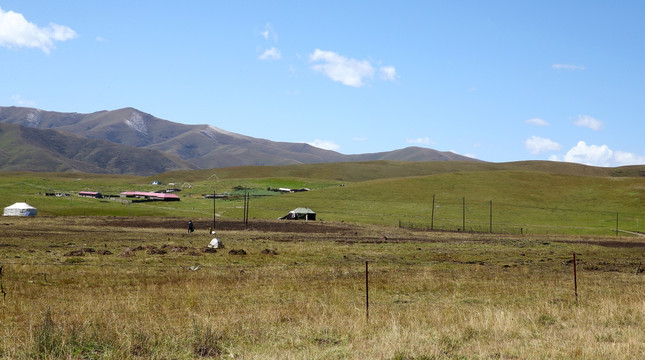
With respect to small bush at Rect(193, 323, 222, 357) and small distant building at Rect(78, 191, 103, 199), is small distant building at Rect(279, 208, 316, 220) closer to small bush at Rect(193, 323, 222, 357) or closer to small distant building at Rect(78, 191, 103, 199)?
small distant building at Rect(78, 191, 103, 199)

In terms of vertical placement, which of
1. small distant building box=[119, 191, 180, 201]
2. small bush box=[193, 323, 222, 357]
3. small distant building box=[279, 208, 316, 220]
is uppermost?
small distant building box=[119, 191, 180, 201]

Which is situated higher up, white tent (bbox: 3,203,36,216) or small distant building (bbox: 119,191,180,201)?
small distant building (bbox: 119,191,180,201)

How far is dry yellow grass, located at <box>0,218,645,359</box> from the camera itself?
11.7 m

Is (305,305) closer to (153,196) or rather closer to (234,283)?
(234,283)

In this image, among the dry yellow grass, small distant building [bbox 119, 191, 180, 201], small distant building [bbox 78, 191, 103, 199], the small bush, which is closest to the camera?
the dry yellow grass

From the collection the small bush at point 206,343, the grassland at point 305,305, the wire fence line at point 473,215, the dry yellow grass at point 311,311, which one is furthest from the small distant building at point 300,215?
the small bush at point 206,343

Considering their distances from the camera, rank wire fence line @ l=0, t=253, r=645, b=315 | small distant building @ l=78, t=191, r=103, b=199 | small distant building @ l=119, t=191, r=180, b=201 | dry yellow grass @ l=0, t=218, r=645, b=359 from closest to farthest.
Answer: dry yellow grass @ l=0, t=218, r=645, b=359 → wire fence line @ l=0, t=253, r=645, b=315 → small distant building @ l=119, t=191, r=180, b=201 → small distant building @ l=78, t=191, r=103, b=199

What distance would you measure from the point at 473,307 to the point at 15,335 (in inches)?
513

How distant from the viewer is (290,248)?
48.1 meters

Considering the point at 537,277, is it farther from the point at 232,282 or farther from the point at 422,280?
the point at 232,282

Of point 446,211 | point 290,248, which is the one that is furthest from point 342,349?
point 446,211

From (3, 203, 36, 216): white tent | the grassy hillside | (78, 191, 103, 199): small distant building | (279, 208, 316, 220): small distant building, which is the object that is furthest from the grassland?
(78, 191, 103, 199): small distant building

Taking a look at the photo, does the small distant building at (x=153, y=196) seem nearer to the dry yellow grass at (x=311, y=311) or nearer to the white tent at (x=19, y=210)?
the white tent at (x=19, y=210)

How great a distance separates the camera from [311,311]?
16.9m
